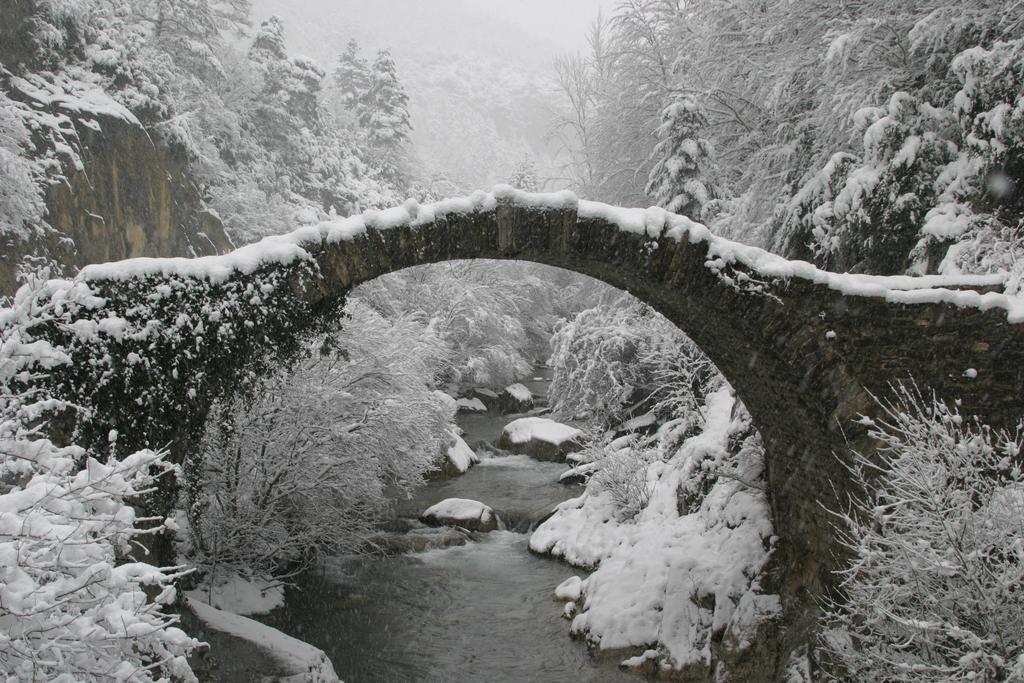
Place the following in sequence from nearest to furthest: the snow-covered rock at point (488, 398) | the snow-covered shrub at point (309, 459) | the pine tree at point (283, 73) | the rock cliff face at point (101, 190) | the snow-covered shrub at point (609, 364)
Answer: the snow-covered shrub at point (309, 459), the rock cliff face at point (101, 190), the snow-covered shrub at point (609, 364), the snow-covered rock at point (488, 398), the pine tree at point (283, 73)

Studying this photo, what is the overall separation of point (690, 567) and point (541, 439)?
301 inches

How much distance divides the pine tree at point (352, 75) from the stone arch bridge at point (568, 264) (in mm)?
30646

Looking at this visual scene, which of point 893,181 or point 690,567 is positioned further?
point 893,181

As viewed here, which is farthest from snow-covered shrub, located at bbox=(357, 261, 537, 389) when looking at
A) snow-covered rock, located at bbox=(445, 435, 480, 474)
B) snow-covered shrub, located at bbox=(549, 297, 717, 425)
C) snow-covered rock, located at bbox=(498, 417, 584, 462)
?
snow-covered shrub, located at bbox=(549, 297, 717, 425)

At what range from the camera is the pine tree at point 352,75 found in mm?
34656

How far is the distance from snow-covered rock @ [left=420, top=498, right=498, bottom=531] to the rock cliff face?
6653 millimetres

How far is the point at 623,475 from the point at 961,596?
21.3 feet

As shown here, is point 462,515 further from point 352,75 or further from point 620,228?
point 352,75

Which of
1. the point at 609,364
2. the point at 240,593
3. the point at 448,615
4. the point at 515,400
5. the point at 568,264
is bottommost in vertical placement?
the point at 448,615

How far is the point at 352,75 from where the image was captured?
115 feet

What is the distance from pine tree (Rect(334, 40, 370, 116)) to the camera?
114 feet

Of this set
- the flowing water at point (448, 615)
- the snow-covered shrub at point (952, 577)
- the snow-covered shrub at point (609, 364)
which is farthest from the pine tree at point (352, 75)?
the snow-covered shrub at point (952, 577)

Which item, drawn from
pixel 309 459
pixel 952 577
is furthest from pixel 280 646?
pixel 952 577

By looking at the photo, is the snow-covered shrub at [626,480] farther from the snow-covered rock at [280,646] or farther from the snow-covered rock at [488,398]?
the snow-covered rock at [488,398]
